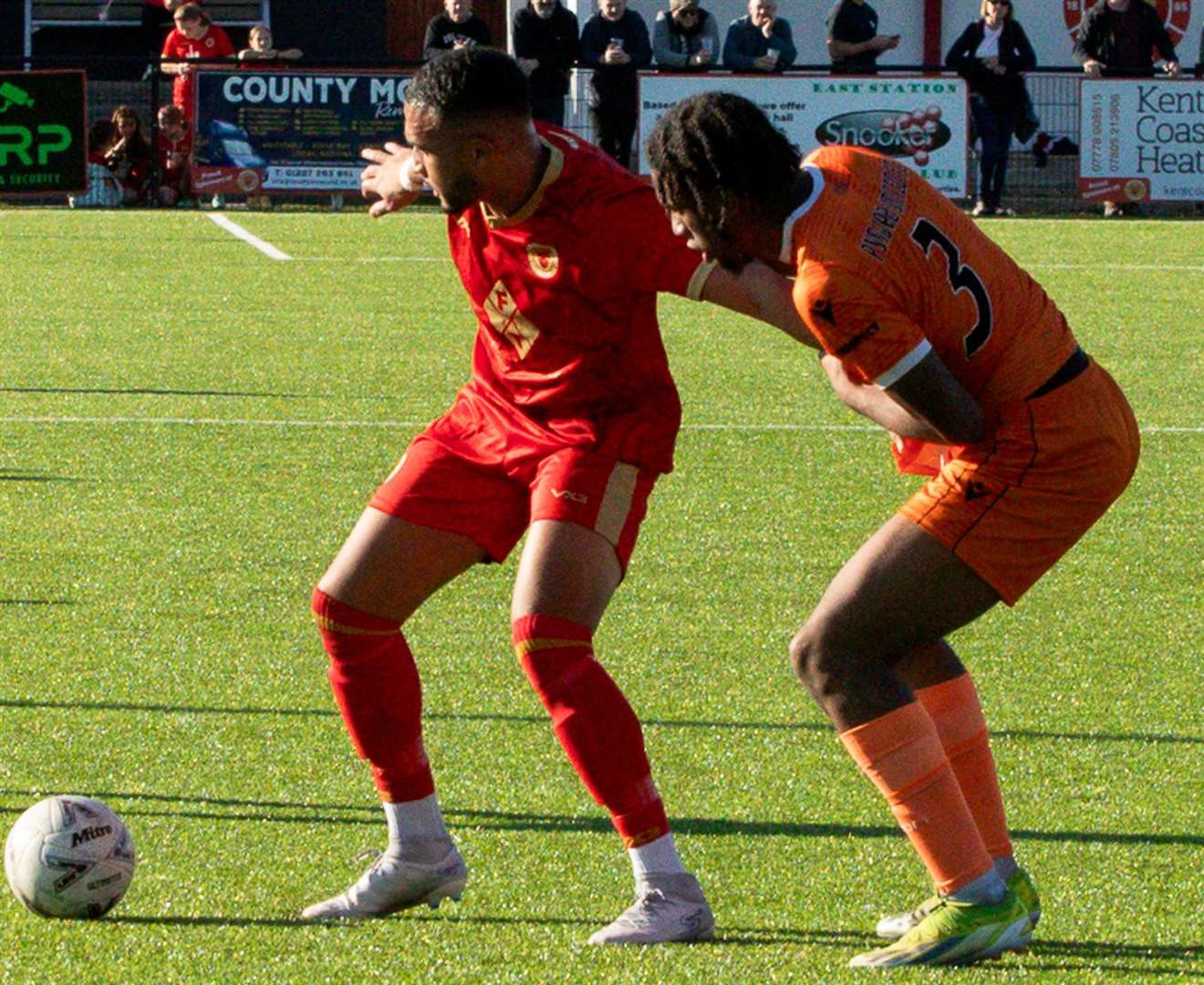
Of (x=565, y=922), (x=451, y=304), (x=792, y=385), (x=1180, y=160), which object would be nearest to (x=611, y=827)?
(x=565, y=922)

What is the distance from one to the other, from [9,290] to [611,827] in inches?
491

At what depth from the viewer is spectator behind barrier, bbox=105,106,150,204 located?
928 inches

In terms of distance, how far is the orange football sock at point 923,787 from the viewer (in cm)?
434

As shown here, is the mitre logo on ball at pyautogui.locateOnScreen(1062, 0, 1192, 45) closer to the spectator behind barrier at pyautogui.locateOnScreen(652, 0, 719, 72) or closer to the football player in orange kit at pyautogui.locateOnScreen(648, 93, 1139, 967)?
the spectator behind barrier at pyautogui.locateOnScreen(652, 0, 719, 72)

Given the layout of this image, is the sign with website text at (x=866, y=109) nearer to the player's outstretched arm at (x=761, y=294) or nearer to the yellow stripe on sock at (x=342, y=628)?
the yellow stripe on sock at (x=342, y=628)

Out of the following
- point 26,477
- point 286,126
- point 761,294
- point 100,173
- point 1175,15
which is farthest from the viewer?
point 1175,15

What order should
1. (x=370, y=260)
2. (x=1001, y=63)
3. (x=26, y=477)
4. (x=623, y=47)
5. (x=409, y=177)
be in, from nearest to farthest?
(x=409, y=177), (x=26, y=477), (x=370, y=260), (x=623, y=47), (x=1001, y=63)

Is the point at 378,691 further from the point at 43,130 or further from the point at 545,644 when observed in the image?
the point at 43,130

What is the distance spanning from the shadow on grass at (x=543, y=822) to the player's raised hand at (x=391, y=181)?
1452 mm

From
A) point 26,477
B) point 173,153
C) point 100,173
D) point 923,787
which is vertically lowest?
point 26,477

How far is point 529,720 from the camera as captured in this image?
627 centimetres

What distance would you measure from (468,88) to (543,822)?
1820 mm

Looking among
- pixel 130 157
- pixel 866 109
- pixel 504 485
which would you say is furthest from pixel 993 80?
pixel 504 485

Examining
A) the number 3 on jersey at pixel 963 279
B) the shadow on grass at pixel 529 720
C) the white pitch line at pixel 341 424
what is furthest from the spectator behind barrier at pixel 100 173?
the number 3 on jersey at pixel 963 279
